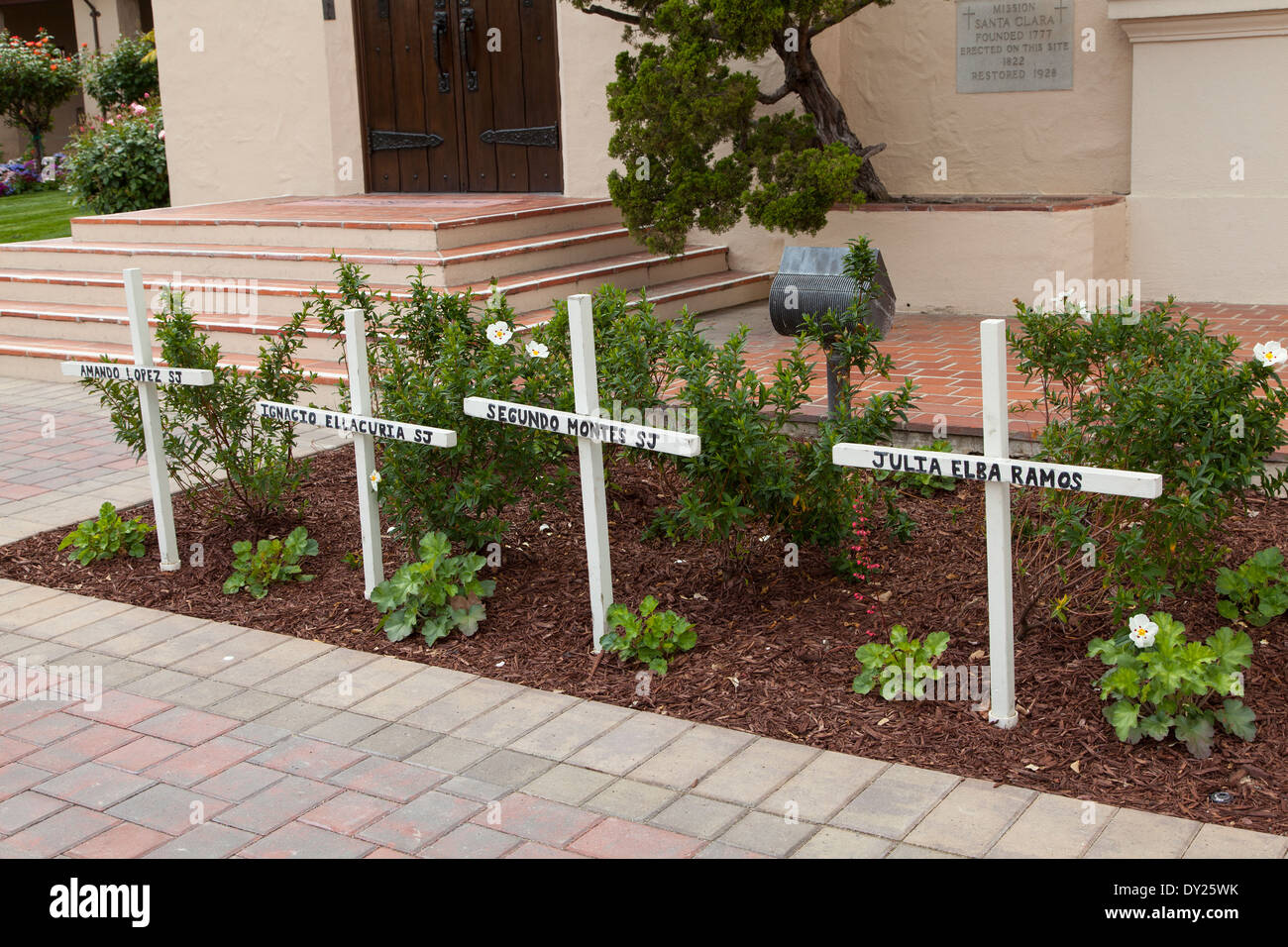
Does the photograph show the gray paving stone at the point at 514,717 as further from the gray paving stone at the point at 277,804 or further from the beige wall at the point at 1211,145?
the beige wall at the point at 1211,145

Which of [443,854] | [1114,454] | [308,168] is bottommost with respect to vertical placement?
[443,854]

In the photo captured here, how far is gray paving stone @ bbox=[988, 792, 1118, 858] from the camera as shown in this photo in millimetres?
3299

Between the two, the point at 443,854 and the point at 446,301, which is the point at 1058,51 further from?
the point at 443,854

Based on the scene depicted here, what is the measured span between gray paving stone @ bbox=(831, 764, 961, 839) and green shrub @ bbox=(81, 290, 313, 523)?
327 cm

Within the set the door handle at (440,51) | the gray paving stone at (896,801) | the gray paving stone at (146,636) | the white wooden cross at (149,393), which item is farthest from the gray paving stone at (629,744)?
the door handle at (440,51)

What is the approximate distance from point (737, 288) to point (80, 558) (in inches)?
224

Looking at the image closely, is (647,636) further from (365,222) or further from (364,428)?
(365,222)

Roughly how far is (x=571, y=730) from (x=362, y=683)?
2.84ft

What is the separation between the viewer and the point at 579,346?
4.43 metres

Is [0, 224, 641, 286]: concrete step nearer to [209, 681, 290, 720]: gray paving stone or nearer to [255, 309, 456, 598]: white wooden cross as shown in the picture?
[255, 309, 456, 598]: white wooden cross

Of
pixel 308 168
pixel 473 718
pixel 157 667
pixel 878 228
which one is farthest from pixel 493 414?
pixel 308 168

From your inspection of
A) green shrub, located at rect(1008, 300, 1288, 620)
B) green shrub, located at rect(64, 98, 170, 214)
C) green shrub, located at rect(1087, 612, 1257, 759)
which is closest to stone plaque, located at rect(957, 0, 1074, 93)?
green shrub, located at rect(1008, 300, 1288, 620)

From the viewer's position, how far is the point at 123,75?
1841cm

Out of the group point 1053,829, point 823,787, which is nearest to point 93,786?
point 823,787
